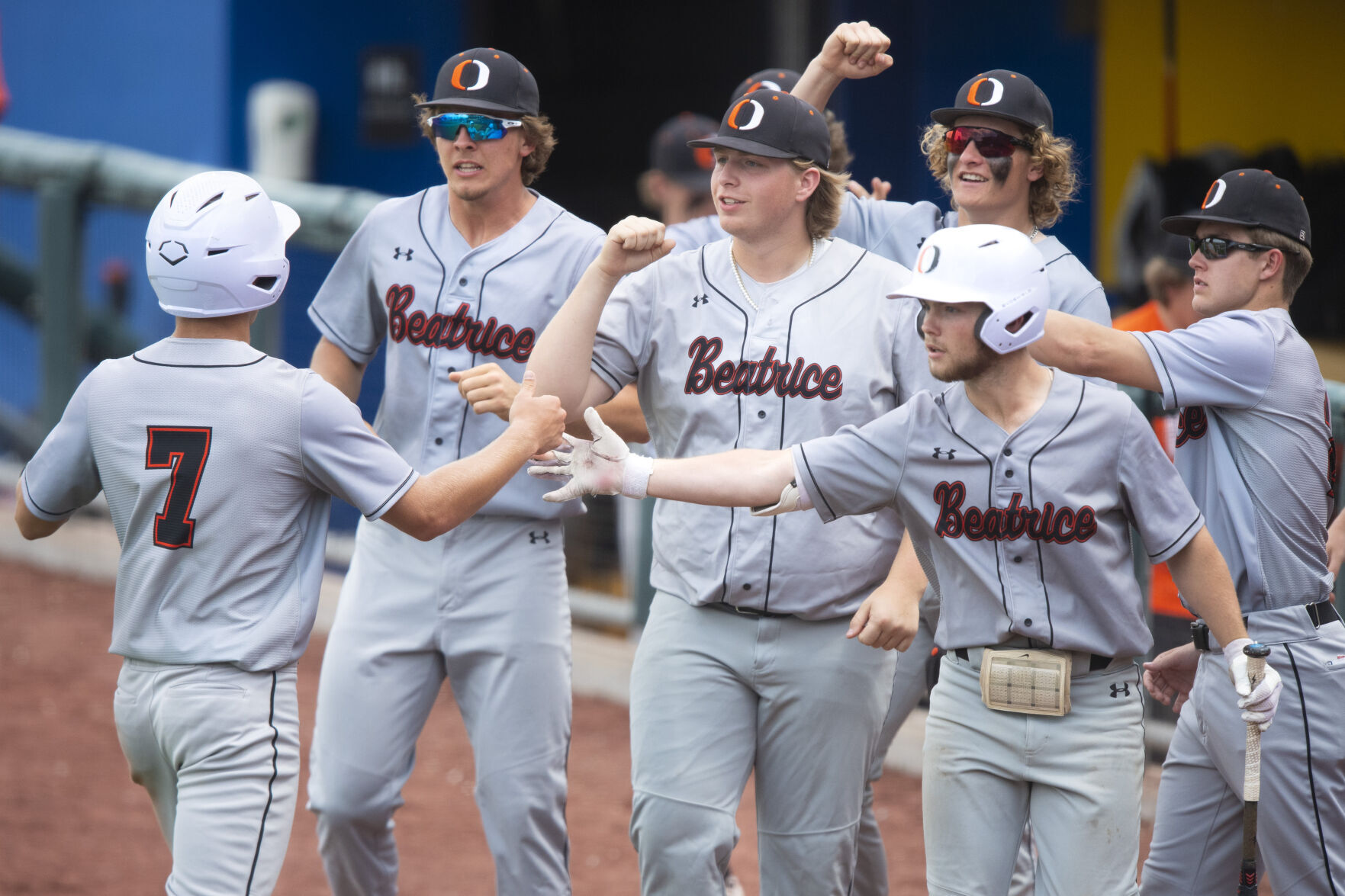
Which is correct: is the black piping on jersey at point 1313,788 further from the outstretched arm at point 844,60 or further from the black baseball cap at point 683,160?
the black baseball cap at point 683,160

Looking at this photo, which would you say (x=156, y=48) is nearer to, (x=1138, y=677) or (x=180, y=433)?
(x=180, y=433)

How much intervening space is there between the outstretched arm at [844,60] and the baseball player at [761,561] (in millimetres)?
417

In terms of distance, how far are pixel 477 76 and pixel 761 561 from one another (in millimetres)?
1468

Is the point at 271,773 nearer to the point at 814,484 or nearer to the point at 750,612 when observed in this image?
the point at 750,612

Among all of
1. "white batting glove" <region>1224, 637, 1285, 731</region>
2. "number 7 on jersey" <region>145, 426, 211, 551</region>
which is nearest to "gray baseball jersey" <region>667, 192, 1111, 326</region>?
"white batting glove" <region>1224, 637, 1285, 731</region>

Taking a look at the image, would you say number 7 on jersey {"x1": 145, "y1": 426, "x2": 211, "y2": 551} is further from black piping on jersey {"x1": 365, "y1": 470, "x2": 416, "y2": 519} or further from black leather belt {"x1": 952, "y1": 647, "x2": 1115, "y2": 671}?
black leather belt {"x1": 952, "y1": 647, "x2": 1115, "y2": 671}

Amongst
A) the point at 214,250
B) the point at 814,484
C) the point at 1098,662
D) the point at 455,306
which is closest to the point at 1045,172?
the point at 814,484

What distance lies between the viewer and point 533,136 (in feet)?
13.7

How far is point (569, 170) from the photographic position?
10977 mm

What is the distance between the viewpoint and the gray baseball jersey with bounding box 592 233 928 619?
3.59m

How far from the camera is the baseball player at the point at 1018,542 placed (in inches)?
125

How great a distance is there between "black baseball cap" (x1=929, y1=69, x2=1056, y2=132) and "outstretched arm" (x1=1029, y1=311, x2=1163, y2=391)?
24.0 inches

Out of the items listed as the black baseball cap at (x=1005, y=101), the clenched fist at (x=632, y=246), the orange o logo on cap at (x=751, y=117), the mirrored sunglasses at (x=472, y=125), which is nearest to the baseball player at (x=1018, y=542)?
the clenched fist at (x=632, y=246)

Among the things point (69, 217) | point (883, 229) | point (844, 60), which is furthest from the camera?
point (69, 217)
